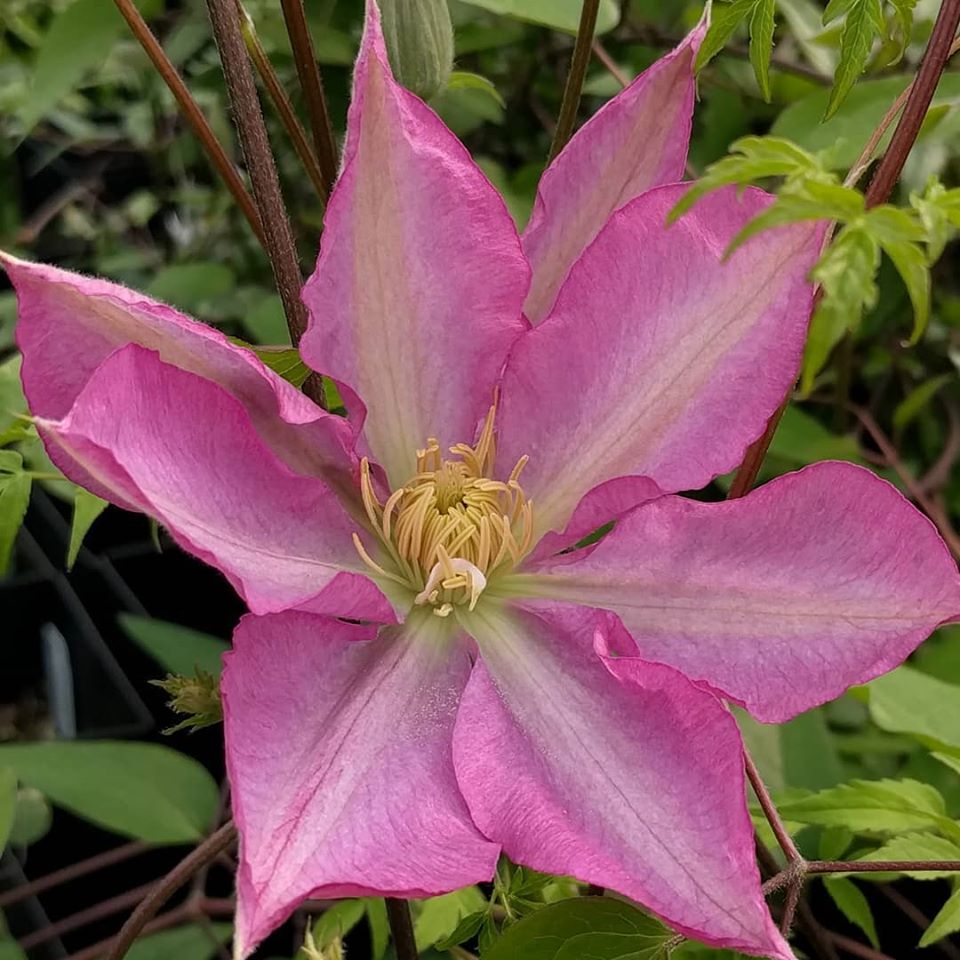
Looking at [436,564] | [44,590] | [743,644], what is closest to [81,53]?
[436,564]

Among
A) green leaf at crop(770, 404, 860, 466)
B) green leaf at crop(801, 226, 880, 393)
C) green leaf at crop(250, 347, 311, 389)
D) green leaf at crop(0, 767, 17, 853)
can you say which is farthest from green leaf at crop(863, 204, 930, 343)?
green leaf at crop(770, 404, 860, 466)

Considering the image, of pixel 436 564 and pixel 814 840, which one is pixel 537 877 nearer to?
pixel 436 564

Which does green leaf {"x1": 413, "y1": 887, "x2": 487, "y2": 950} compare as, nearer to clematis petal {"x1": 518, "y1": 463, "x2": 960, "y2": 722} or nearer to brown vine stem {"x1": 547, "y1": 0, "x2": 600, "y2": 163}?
clematis petal {"x1": 518, "y1": 463, "x2": 960, "y2": 722}

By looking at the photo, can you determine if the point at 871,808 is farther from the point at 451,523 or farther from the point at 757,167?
the point at 757,167

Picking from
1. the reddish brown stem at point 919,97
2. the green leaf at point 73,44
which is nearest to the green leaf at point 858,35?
the reddish brown stem at point 919,97

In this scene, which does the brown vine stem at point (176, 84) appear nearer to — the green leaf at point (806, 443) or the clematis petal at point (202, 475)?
the clematis petal at point (202, 475)

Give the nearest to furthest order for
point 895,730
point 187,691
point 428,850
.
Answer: point 428,850 < point 187,691 < point 895,730
